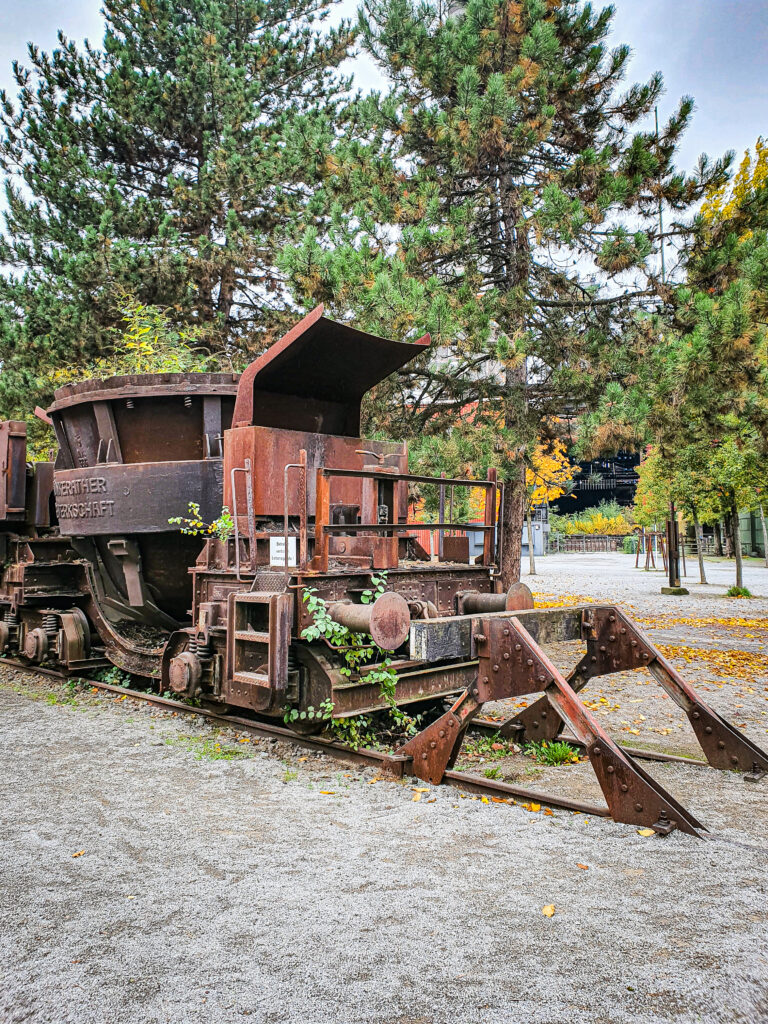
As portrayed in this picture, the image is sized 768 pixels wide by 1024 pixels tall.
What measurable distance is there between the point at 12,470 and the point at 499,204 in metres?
7.90

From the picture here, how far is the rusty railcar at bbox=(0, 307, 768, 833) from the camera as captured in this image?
4.67m

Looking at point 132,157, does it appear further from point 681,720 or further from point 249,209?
point 681,720

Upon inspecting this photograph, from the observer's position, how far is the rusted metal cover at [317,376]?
632cm

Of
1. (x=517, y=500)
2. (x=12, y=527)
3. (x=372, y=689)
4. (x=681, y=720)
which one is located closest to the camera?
(x=372, y=689)

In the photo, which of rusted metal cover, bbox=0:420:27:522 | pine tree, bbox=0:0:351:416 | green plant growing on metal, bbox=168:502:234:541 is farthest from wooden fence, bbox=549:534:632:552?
green plant growing on metal, bbox=168:502:234:541

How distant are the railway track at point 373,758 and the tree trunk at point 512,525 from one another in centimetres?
569

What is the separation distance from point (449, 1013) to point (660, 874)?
4.61 ft

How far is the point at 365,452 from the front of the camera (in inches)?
275

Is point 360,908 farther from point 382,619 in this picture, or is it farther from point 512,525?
point 512,525

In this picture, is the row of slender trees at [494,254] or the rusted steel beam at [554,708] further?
the row of slender trees at [494,254]

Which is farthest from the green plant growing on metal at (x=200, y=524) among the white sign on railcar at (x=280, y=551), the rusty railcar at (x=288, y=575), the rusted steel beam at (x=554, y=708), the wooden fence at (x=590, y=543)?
the wooden fence at (x=590, y=543)

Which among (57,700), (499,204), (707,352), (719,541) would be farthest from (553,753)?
(719,541)

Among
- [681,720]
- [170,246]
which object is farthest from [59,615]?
[170,246]

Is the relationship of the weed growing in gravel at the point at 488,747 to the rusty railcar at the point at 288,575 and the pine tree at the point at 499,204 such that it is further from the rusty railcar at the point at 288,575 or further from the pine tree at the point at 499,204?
the pine tree at the point at 499,204
